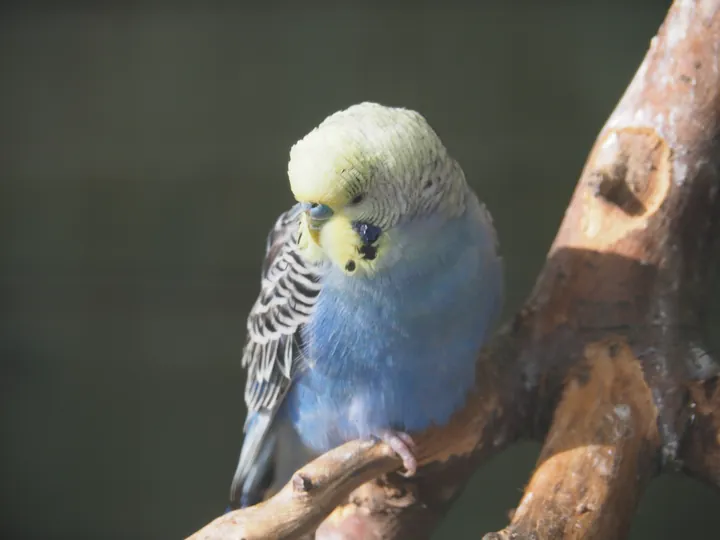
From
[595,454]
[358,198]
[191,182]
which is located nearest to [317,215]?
[358,198]

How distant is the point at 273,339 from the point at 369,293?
0.26 m

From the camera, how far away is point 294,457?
4.98 feet

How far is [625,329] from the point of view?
138cm

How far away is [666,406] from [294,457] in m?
0.69

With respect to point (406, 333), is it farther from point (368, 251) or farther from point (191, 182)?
point (191, 182)

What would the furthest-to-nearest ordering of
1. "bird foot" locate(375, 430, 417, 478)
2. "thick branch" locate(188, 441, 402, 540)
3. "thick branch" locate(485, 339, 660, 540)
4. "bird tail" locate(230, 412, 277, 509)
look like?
"bird tail" locate(230, 412, 277, 509) < "bird foot" locate(375, 430, 417, 478) < "thick branch" locate(485, 339, 660, 540) < "thick branch" locate(188, 441, 402, 540)

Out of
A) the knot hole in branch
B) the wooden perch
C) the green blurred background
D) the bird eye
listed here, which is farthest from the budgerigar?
the green blurred background

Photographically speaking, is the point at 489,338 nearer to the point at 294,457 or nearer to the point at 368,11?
the point at 294,457

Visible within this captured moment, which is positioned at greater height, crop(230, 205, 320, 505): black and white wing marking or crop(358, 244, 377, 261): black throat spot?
crop(358, 244, 377, 261): black throat spot

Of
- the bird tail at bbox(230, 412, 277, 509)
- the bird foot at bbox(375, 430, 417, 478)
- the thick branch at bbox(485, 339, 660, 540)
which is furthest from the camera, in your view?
the bird tail at bbox(230, 412, 277, 509)

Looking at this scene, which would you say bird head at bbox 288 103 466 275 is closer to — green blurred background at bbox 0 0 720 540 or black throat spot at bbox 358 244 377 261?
black throat spot at bbox 358 244 377 261

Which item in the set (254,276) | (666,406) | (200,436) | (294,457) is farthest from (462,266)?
(200,436)

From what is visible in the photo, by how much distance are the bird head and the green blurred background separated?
1.21m

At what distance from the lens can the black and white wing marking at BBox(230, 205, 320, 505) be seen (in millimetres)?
1296
